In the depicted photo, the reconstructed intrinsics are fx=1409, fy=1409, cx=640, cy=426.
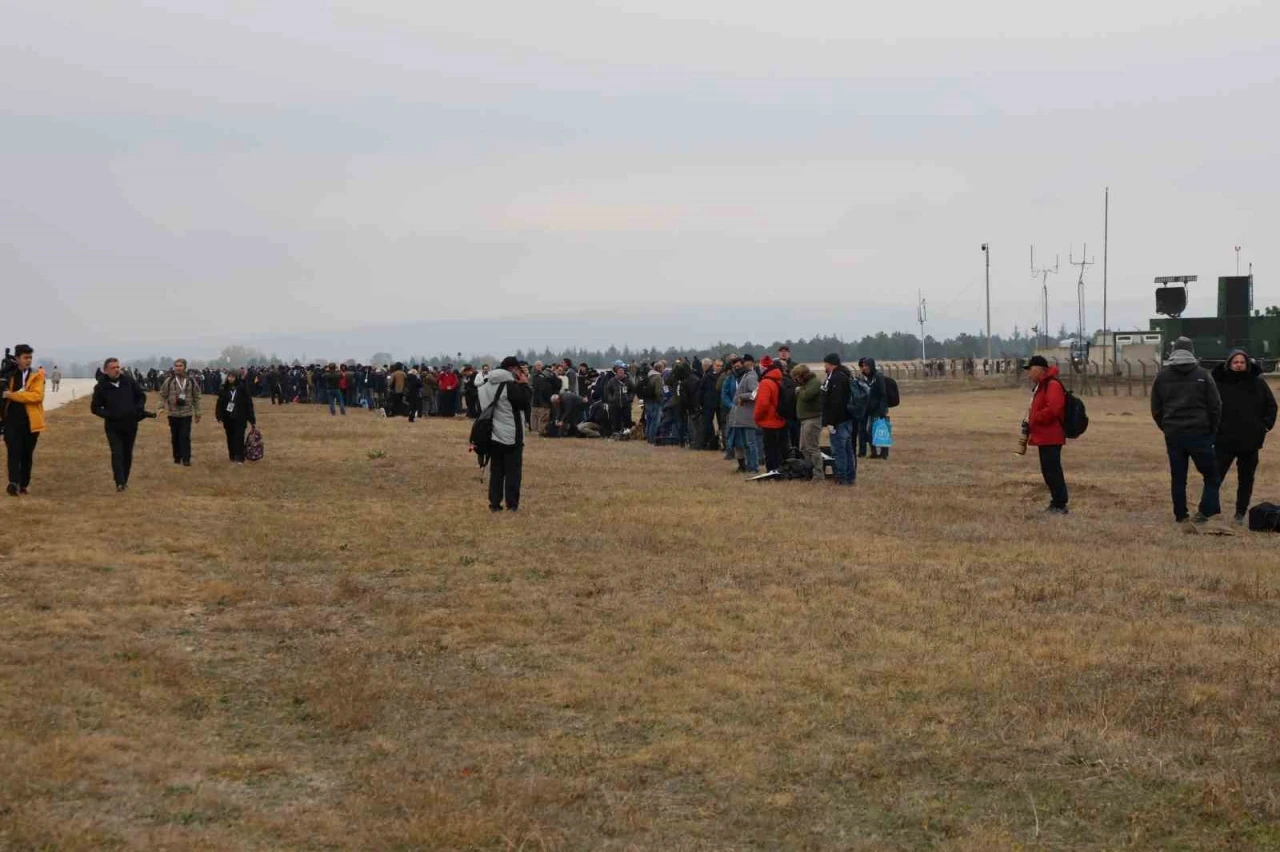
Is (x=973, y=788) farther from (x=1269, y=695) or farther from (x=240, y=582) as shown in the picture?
(x=240, y=582)

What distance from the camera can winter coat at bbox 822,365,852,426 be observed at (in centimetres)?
1847

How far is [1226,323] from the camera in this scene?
62.9m

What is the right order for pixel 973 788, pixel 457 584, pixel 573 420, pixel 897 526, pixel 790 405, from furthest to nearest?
pixel 573 420 < pixel 790 405 < pixel 897 526 < pixel 457 584 < pixel 973 788

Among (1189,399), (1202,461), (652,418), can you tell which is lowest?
(652,418)

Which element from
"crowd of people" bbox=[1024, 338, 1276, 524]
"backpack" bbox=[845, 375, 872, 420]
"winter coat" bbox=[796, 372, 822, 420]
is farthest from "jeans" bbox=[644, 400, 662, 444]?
"crowd of people" bbox=[1024, 338, 1276, 524]

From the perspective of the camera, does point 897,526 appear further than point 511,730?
Yes

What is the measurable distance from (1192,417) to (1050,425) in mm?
1658

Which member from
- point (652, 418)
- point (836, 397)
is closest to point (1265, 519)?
point (836, 397)

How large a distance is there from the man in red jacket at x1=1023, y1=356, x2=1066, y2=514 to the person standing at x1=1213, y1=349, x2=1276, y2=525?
1648 millimetres

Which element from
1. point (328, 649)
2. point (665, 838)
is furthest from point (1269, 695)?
point (328, 649)

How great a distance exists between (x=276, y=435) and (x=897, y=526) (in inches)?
833

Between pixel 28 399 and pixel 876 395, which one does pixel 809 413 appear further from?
pixel 28 399

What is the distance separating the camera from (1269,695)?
7215 millimetres

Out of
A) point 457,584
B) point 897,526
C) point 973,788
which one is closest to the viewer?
point 973,788
